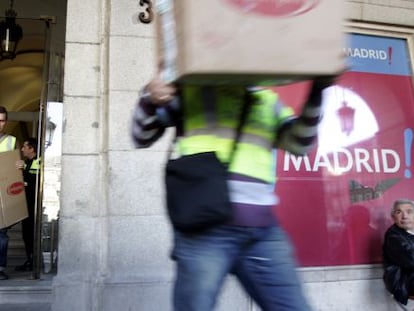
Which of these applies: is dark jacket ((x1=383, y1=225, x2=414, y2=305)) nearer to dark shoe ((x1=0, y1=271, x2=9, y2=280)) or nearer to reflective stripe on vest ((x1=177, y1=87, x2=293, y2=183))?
reflective stripe on vest ((x1=177, y1=87, x2=293, y2=183))

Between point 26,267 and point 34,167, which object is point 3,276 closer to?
point 26,267

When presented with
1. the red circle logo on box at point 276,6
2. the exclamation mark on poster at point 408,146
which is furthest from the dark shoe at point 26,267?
the red circle logo on box at point 276,6

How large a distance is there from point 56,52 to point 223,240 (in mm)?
5431

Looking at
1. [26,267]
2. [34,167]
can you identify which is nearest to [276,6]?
[34,167]

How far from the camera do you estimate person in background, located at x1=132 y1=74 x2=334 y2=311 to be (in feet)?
6.59

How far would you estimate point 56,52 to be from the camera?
6875 millimetres

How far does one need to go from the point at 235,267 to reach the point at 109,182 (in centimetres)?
309

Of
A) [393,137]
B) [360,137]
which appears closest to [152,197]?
[360,137]

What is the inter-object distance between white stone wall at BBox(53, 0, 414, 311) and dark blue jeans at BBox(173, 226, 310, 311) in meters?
2.99

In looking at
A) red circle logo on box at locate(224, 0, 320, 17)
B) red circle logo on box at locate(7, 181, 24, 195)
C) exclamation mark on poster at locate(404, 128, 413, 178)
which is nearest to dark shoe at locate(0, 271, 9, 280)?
red circle logo on box at locate(7, 181, 24, 195)

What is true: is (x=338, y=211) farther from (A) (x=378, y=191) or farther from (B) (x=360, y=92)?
(B) (x=360, y=92)

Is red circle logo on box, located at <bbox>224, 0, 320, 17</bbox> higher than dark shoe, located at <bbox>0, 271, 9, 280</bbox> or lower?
higher

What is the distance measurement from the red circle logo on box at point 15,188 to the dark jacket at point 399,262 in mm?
3883

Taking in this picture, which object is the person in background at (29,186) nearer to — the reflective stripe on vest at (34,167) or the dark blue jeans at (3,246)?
the reflective stripe on vest at (34,167)
